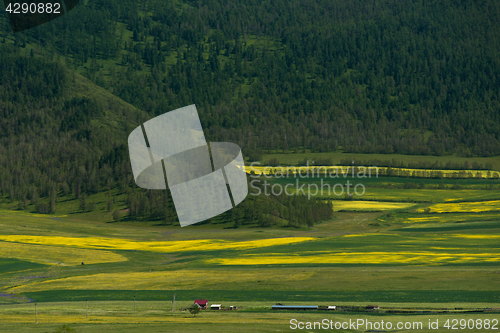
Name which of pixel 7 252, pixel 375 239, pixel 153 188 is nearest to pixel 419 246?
pixel 375 239

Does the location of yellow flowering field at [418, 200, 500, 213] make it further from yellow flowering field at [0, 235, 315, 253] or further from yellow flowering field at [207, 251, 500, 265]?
yellow flowering field at [207, 251, 500, 265]

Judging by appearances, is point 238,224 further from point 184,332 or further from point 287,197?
point 184,332

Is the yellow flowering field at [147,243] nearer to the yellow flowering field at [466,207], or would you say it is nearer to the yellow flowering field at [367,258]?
the yellow flowering field at [367,258]

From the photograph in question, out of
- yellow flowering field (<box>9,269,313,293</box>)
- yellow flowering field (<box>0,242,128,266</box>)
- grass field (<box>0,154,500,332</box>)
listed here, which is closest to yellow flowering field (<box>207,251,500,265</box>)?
grass field (<box>0,154,500,332</box>)

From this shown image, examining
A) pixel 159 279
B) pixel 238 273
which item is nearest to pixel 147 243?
pixel 238 273

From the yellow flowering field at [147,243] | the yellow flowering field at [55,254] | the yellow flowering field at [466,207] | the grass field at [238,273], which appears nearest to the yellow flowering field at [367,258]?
the grass field at [238,273]
